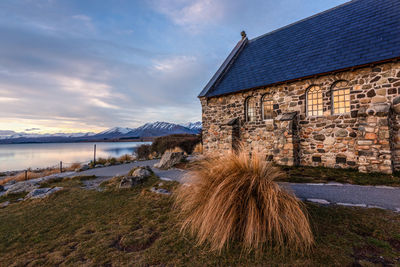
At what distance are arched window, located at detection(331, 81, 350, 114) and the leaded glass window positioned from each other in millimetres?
3411

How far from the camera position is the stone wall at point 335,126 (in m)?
5.80

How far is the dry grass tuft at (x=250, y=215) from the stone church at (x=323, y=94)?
2179 millimetres

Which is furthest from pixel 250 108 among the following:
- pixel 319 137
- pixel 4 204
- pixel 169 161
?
pixel 4 204

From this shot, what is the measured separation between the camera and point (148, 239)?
2.49 m

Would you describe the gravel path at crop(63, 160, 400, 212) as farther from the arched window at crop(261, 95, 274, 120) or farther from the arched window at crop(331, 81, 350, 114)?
the arched window at crop(261, 95, 274, 120)

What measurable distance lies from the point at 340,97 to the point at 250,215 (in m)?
7.32

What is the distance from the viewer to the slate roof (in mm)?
6695

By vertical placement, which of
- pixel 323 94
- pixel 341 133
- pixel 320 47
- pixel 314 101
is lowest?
pixel 341 133

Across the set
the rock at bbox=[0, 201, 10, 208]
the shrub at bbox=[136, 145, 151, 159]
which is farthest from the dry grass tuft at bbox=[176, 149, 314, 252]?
the shrub at bbox=[136, 145, 151, 159]

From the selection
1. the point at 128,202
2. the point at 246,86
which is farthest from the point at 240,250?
the point at 246,86

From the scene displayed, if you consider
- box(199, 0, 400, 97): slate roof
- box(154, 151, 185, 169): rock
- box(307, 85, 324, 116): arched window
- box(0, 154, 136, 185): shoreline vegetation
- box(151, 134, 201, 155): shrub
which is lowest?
box(0, 154, 136, 185): shoreline vegetation

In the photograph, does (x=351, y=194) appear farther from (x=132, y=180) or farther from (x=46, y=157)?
(x=46, y=157)

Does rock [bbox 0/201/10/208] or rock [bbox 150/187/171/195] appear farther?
rock [bbox 0/201/10/208]

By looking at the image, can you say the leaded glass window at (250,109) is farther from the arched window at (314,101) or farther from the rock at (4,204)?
the rock at (4,204)
